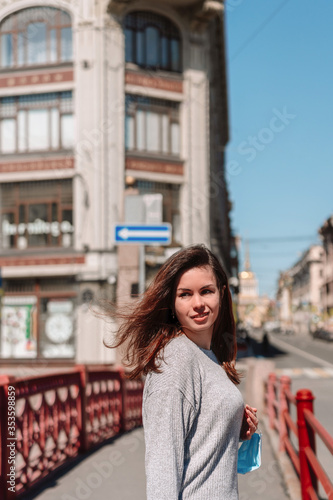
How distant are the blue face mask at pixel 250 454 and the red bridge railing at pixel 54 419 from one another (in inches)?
125

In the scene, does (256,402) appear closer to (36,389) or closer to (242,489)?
(242,489)

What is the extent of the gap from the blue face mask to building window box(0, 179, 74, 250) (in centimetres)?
2293

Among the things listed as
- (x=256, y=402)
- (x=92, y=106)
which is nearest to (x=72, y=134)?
(x=92, y=106)

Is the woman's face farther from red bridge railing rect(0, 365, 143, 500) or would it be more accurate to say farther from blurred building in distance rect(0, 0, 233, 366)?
blurred building in distance rect(0, 0, 233, 366)

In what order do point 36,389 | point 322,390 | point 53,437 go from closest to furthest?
point 36,389 < point 53,437 < point 322,390

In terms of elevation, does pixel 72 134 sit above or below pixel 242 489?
above

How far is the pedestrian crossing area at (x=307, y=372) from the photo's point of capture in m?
26.5

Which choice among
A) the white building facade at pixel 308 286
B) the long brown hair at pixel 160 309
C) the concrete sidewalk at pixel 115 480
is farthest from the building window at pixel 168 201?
the white building facade at pixel 308 286

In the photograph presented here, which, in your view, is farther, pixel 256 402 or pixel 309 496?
pixel 256 402

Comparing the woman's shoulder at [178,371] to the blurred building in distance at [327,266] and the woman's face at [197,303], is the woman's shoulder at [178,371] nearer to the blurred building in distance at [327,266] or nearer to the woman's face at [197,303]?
the woman's face at [197,303]

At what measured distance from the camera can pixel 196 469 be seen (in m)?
2.07

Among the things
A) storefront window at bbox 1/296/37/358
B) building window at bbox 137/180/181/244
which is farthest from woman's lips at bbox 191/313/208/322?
building window at bbox 137/180/181/244

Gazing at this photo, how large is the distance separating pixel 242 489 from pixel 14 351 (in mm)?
18918

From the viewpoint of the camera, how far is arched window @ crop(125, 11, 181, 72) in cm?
2653
